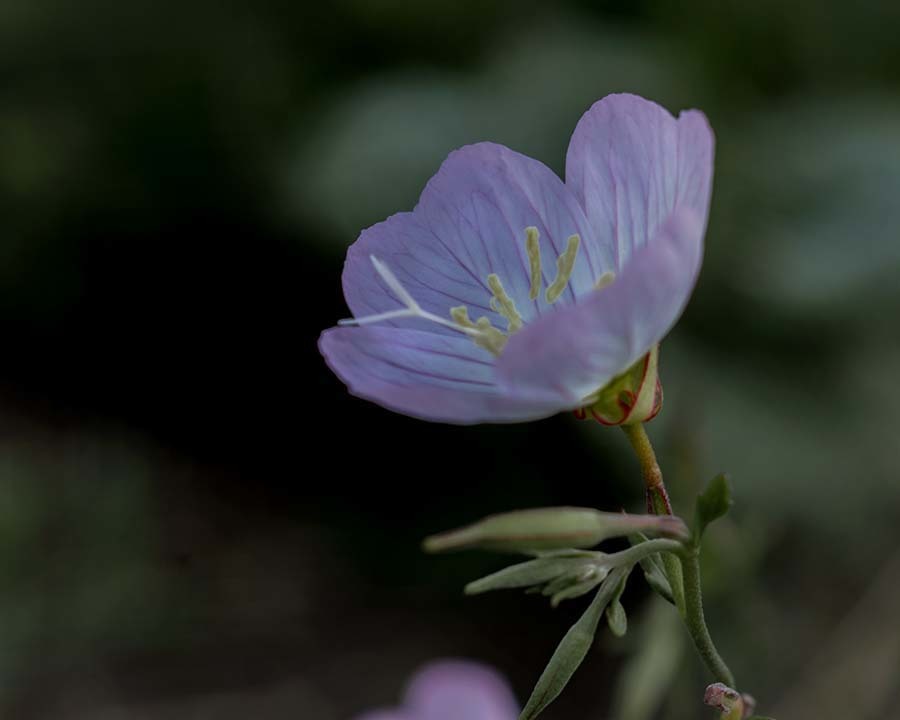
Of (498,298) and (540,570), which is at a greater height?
(498,298)

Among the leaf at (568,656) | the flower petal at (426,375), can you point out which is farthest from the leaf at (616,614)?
the flower petal at (426,375)

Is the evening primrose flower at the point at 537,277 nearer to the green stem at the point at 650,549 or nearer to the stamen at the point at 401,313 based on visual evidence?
the stamen at the point at 401,313

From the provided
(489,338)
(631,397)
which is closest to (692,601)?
(631,397)

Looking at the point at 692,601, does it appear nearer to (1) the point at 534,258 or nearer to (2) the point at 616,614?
(2) the point at 616,614

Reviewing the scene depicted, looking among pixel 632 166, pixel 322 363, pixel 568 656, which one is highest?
pixel 632 166

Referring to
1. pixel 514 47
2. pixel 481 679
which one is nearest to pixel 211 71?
pixel 514 47

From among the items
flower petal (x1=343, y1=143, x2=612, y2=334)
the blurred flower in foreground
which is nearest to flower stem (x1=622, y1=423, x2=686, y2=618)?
flower petal (x1=343, y1=143, x2=612, y2=334)
